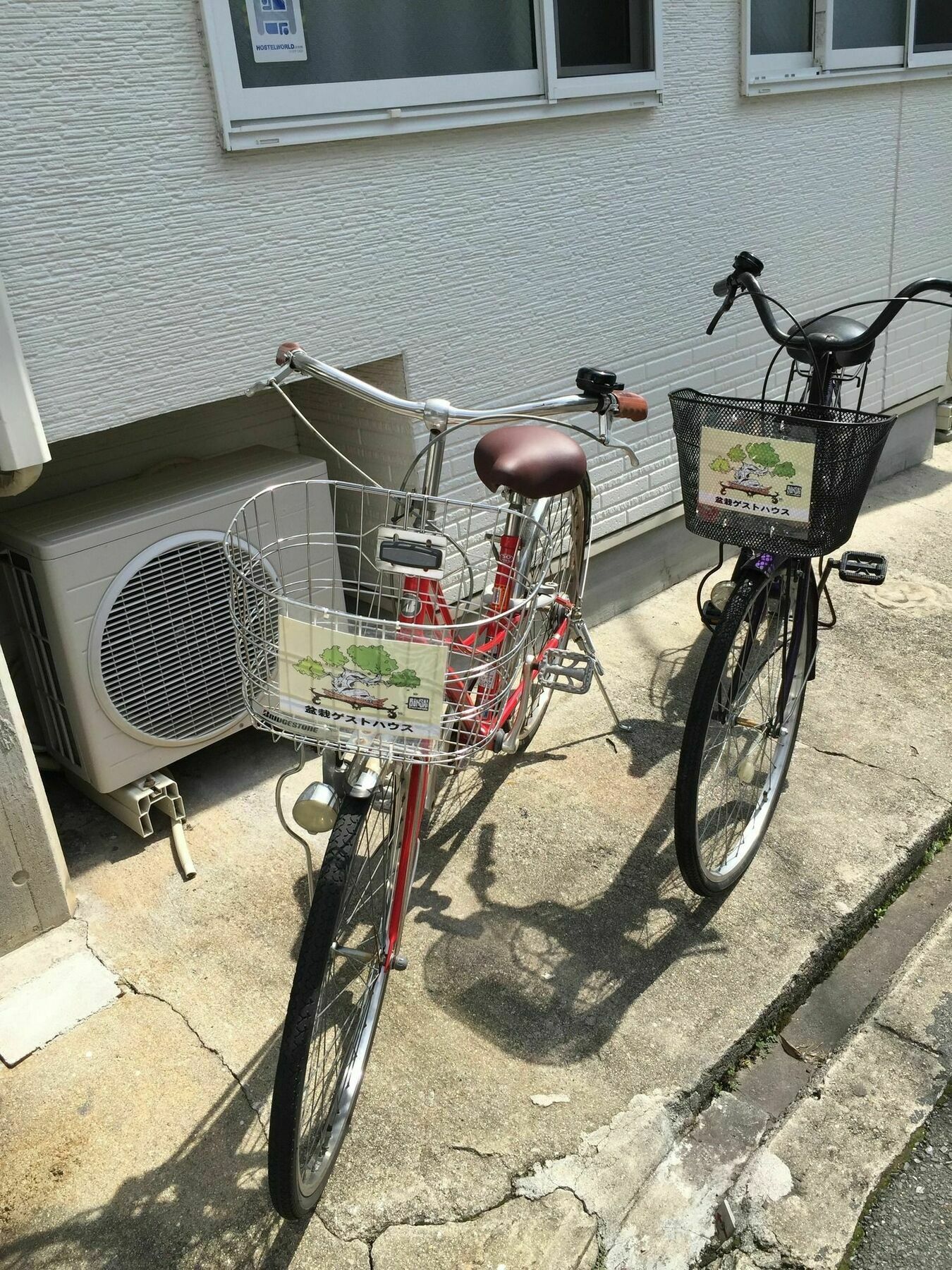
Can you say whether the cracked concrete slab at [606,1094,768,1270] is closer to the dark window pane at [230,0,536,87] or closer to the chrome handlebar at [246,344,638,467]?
the chrome handlebar at [246,344,638,467]

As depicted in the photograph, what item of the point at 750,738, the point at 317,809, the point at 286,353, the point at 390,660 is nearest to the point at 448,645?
the point at 390,660

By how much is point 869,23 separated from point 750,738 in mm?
3611

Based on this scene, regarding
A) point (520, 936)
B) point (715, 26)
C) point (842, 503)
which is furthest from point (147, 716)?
point (715, 26)

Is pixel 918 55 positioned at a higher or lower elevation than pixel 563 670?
higher

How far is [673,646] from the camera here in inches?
163

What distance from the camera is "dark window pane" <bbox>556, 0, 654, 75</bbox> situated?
11.5ft

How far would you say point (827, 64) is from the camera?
4.39m

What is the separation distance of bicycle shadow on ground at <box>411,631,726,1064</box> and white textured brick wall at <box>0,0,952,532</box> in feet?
4.60

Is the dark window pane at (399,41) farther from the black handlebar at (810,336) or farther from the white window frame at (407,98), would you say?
the black handlebar at (810,336)

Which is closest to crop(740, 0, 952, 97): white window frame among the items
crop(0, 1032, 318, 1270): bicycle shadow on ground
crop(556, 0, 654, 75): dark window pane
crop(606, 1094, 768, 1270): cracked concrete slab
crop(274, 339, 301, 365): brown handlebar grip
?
Answer: crop(556, 0, 654, 75): dark window pane

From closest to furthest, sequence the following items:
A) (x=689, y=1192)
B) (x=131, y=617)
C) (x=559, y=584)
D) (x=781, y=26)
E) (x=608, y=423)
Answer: (x=689, y=1192), (x=608, y=423), (x=131, y=617), (x=559, y=584), (x=781, y=26)

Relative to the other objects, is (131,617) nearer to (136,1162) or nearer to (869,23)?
(136,1162)

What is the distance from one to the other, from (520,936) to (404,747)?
1154 millimetres

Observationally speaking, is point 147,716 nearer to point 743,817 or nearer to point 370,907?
point 370,907
